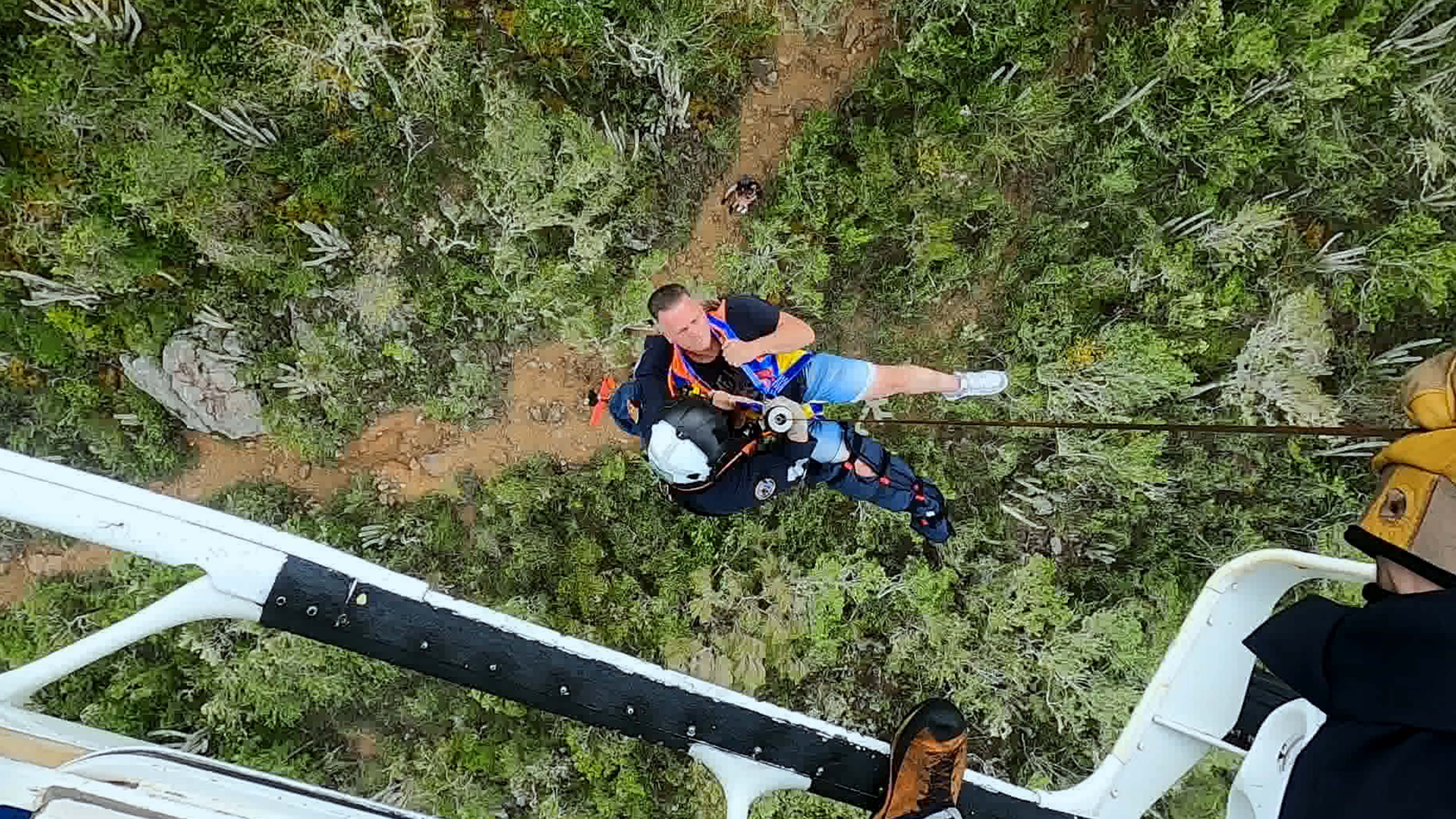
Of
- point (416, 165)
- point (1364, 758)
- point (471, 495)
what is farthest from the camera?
point (471, 495)

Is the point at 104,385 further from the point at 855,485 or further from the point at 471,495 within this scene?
the point at 855,485

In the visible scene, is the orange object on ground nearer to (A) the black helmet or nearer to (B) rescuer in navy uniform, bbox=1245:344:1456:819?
(A) the black helmet

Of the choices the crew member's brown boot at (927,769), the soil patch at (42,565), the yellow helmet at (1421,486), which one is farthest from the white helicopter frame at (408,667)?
the soil patch at (42,565)

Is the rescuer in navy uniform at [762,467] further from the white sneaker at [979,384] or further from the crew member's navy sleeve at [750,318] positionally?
the white sneaker at [979,384]

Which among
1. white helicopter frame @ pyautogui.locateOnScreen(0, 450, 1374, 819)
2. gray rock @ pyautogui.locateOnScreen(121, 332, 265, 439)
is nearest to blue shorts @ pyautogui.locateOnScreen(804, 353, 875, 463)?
white helicopter frame @ pyautogui.locateOnScreen(0, 450, 1374, 819)

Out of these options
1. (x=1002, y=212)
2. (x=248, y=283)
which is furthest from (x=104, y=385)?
(x=1002, y=212)

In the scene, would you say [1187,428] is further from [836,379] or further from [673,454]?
[673,454]

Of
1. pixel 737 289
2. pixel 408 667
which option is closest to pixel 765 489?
pixel 737 289
